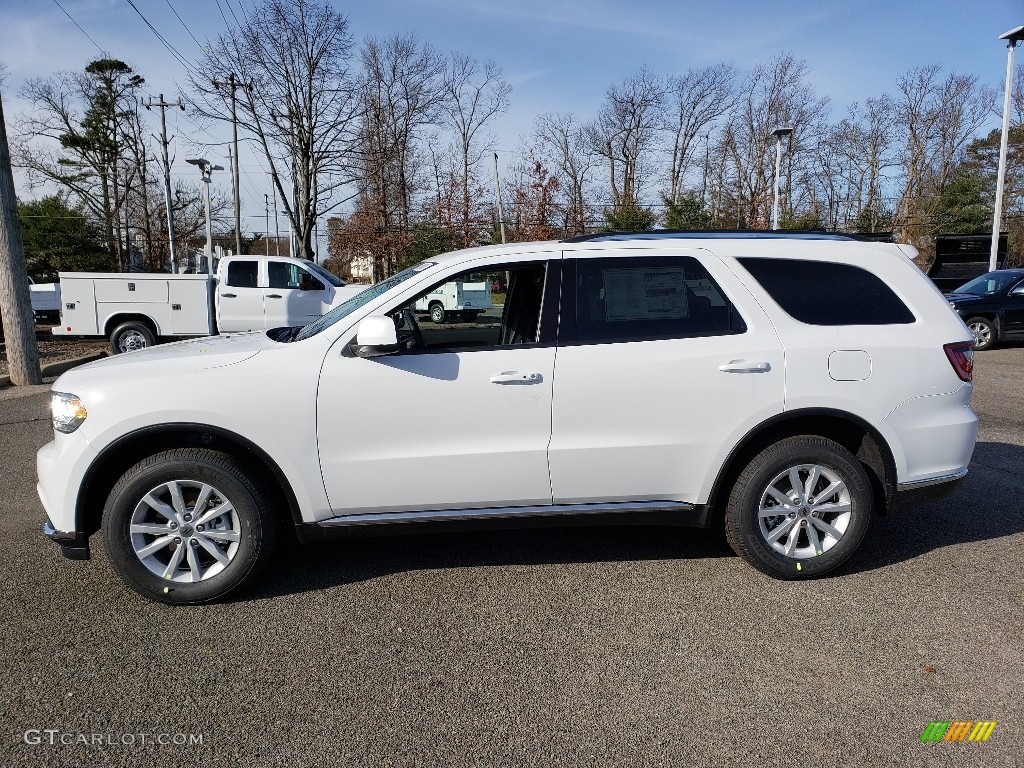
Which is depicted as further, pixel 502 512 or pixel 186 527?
pixel 502 512

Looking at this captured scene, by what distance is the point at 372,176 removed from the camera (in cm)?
3547

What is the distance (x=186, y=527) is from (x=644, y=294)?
2621 millimetres

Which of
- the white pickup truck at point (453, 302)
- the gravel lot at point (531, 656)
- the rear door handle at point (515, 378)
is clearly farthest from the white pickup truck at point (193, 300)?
the rear door handle at point (515, 378)

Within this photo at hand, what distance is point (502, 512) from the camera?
370 cm

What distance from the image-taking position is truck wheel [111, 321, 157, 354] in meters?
13.6

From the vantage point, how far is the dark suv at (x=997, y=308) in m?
14.4

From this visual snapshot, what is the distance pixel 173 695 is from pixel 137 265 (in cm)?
4887

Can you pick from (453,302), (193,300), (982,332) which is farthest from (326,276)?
(982,332)

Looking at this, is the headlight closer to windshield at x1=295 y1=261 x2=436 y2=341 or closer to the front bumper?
the front bumper

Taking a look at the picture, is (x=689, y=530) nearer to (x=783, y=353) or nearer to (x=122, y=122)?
(x=783, y=353)

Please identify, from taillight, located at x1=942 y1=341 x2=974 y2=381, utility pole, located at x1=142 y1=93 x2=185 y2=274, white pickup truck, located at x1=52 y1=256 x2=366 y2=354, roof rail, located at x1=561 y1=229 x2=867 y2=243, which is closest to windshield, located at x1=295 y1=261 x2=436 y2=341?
roof rail, located at x1=561 y1=229 x2=867 y2=243

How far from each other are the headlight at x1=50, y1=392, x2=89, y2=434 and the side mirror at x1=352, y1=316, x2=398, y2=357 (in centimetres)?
138

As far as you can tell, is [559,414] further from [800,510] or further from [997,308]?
[997,308]

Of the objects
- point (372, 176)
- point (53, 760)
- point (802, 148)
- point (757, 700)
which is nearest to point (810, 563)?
point (757, 700)
